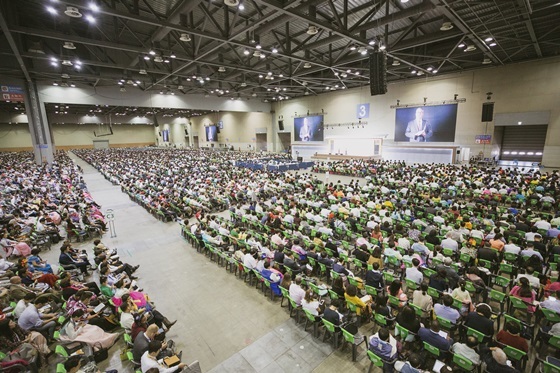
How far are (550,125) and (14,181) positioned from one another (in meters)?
40.0

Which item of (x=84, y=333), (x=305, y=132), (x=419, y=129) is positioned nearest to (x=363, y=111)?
(x=419, y=129)

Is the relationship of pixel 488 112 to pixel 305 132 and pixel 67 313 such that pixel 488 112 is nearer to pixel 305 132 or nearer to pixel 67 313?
pixel 305 132

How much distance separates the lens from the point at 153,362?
3740mm

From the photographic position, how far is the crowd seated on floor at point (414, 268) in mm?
4055

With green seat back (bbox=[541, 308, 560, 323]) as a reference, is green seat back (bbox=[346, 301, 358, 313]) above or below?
below

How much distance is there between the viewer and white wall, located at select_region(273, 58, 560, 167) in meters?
19.6

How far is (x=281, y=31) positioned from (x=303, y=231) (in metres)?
14.0

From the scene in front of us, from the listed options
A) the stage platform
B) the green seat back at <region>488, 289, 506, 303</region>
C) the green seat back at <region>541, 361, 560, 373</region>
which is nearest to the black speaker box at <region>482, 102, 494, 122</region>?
the stage platform

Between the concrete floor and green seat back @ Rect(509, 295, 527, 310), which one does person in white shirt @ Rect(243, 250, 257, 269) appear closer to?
the concrete floor

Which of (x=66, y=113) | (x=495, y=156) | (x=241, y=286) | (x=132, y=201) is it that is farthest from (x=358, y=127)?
(x=66, y=113)

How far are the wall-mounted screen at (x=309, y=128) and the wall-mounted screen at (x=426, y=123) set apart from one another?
1082 cm

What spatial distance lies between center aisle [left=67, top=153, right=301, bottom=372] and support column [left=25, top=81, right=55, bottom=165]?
20897 millimetres

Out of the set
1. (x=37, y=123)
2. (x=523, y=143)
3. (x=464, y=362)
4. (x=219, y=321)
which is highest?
(x=37, y=123)

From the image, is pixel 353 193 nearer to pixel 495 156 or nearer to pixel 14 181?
pixel 495 156
